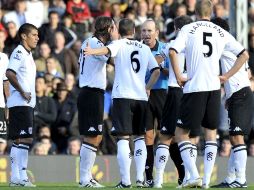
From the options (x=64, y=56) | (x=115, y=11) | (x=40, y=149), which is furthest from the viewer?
(x=115, y=11)

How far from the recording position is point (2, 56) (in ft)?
64.6

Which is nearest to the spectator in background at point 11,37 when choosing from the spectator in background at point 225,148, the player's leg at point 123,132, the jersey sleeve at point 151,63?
the spectator in background at point 225,148

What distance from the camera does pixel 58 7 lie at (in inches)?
1169

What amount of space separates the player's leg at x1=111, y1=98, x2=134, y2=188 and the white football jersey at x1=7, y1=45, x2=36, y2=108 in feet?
5.52

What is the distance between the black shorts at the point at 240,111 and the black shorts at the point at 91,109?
84.0 inches

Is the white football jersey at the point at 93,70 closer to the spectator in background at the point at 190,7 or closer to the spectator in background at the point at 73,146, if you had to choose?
the spectator in background at the point at 73,146

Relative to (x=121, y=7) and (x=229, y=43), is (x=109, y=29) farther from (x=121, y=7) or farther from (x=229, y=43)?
(x=121, y=7)

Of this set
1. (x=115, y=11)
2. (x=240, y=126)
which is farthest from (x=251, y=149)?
(x=240, y=126)

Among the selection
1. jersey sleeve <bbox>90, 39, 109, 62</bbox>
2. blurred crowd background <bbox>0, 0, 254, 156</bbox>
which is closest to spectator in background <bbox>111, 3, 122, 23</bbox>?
blurred crowd background <bbox>0, 0, 254, 156</bbox>

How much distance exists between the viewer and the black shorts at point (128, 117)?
18062 millimetres

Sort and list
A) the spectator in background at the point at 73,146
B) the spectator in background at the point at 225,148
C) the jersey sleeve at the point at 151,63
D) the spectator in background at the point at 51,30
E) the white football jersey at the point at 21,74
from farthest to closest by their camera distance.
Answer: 1. the spectator in background at the point at 51,30
2. the spectator in background at the point at 225,148
3. the spectator in background at the point at 73,146
4. the white football jersey at the point at 21,74
5. the jersey sleeve at the point at 151,63

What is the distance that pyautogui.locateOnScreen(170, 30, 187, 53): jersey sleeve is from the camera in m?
17.4

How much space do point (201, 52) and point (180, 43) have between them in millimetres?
351

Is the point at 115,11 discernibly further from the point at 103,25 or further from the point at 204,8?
the point at 204,8
